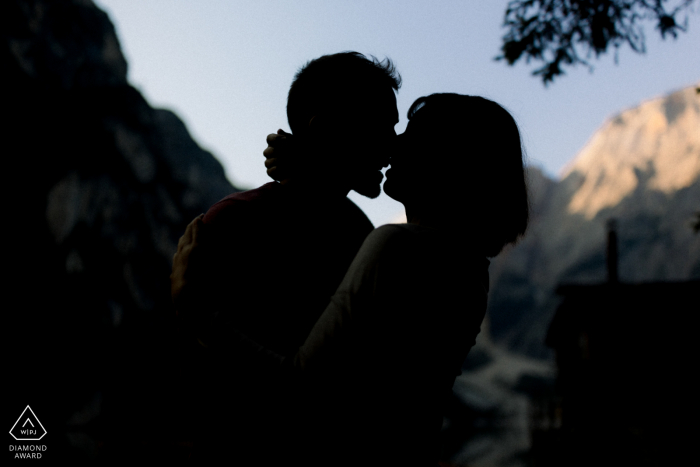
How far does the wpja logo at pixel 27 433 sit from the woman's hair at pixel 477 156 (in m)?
6.19

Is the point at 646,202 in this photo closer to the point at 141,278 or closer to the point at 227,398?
the point at 141,278

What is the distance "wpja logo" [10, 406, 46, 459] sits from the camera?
543cm

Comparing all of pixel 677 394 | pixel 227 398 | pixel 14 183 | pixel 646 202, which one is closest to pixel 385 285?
pixel 227 398

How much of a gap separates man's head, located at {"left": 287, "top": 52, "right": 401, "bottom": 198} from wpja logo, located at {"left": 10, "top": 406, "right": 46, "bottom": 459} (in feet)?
19.3

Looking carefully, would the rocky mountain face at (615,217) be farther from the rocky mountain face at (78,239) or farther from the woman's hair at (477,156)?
the woman's hair at (477,156)

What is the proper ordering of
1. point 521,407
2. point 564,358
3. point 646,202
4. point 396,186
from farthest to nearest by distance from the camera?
point 646,202, point 521,407, point 564,358, point 396,186

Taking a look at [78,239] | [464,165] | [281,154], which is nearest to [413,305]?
[464,165]

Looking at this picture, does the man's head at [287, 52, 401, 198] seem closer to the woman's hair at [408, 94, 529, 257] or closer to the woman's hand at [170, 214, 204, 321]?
the woman's hair at [408, 94, 529, 257]

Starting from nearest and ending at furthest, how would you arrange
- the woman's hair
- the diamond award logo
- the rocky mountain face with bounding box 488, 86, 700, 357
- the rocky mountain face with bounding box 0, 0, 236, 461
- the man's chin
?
the woman's hair → the man's chin → the diamond award logo → the rocky mountain face with bounding box 0, 0, 236, 461 → the rocky mountain face with bounding box 488, 86, 700, 357

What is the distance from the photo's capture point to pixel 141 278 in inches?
1072

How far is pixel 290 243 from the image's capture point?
1573 millimetres

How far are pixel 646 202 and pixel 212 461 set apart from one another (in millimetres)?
76059

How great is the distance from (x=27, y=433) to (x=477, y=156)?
275 inches

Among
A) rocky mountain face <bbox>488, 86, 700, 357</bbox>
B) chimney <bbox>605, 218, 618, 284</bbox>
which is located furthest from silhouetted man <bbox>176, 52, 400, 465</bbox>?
rocky mountain face <bbox>488, 86, 700, 357</bbox>
